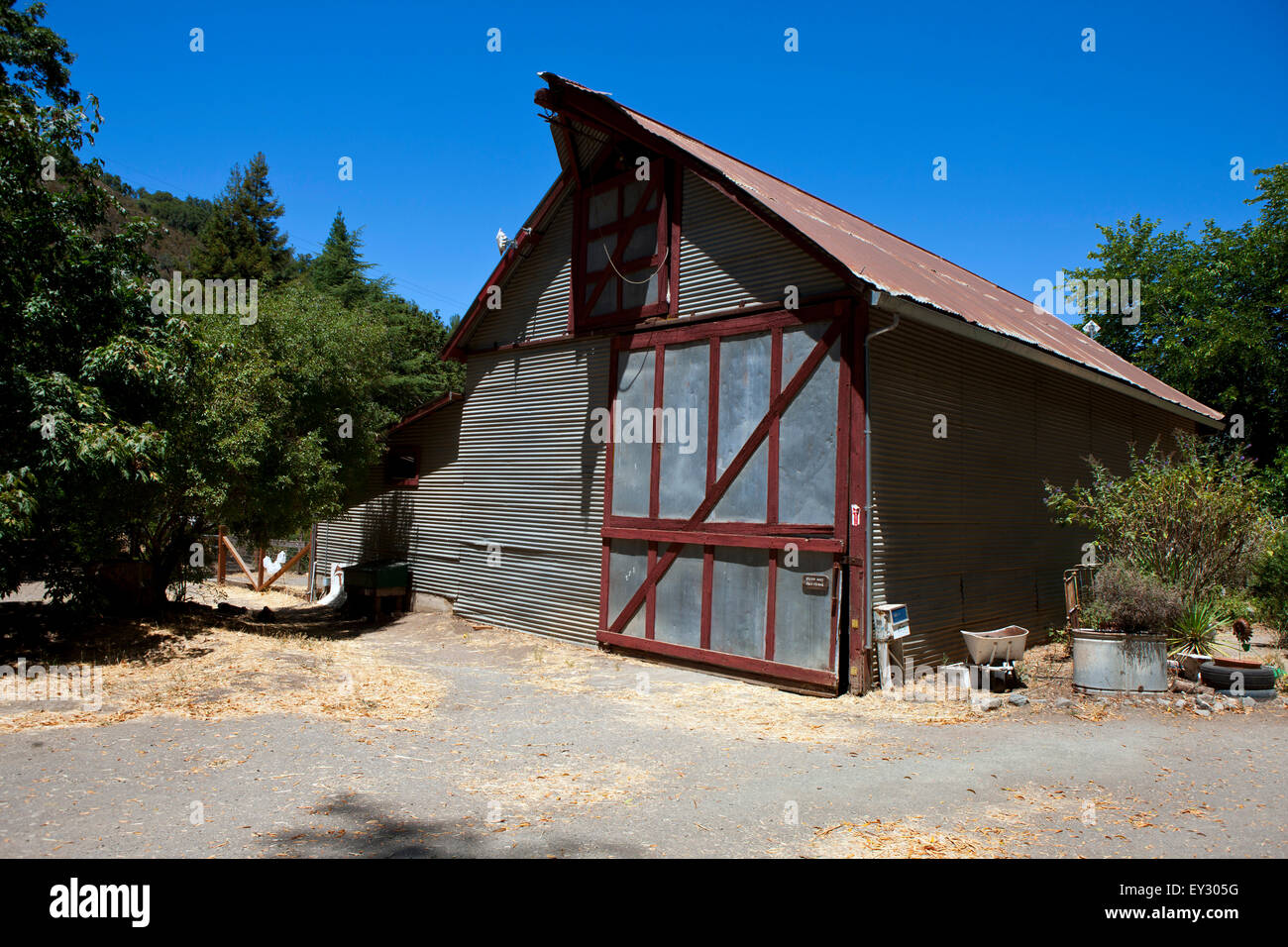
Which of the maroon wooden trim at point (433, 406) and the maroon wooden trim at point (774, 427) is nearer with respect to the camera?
the maroon wooden trim at point (774, 427)

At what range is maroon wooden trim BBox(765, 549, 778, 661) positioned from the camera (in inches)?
425

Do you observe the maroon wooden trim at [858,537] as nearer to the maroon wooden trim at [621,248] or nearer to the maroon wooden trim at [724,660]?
the maroon wooden trim at [724,660]

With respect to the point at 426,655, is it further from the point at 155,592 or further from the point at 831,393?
the point at 831,393

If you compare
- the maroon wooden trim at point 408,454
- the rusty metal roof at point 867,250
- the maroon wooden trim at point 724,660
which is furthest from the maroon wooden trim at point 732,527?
the maroon wooden trim at point 408,454

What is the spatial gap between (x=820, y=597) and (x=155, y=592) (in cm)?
1101

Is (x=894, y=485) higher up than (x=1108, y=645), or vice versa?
(x=894, y=485)

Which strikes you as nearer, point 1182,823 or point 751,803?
point 1182,823

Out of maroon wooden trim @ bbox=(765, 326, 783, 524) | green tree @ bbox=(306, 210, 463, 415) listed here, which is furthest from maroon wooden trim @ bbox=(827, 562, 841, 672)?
green tree @ bbox=(306, 210, 463, 415)

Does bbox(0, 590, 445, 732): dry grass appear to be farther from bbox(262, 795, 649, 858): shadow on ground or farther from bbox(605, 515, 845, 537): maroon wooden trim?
bbox(605, 515, 845, 537): maroon wooden trim

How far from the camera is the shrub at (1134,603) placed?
977 centimetres

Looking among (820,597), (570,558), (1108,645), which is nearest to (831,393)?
(820,597)

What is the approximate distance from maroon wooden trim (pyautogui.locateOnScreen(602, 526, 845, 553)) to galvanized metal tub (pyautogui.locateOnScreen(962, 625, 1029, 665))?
2.14m

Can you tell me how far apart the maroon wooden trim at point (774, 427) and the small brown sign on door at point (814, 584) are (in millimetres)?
951
